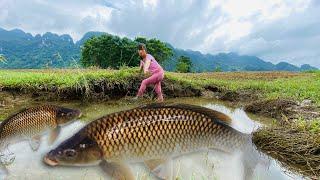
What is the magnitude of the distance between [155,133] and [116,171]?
1.20 ft

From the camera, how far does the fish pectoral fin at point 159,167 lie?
9.30ft

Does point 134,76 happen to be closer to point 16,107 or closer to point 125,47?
point 16,107

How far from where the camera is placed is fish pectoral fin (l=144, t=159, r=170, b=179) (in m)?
2.83

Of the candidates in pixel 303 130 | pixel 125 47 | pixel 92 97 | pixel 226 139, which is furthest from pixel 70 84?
pixel 125 47

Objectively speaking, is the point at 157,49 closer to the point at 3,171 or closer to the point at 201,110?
the point at 3,171

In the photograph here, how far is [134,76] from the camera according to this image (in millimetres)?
16141

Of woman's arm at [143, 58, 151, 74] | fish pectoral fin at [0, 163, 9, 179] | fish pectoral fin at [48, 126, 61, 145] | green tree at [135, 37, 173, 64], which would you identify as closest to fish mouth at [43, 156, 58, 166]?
fish pectoral fin at [48, 126, 61, 145]

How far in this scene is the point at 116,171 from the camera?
2596mm

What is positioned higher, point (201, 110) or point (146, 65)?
point (201, 110)

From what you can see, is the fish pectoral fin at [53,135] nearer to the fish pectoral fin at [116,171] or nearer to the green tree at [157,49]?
the fish pectoral fin at [116,171]

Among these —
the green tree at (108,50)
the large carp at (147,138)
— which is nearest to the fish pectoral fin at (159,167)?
the large carp at (147,138)

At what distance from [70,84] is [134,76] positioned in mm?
2632

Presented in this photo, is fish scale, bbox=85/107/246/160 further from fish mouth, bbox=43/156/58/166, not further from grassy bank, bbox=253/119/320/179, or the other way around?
grassy bank, bbox=253/119/320/179

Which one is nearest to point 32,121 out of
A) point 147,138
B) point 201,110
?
point 147,138
